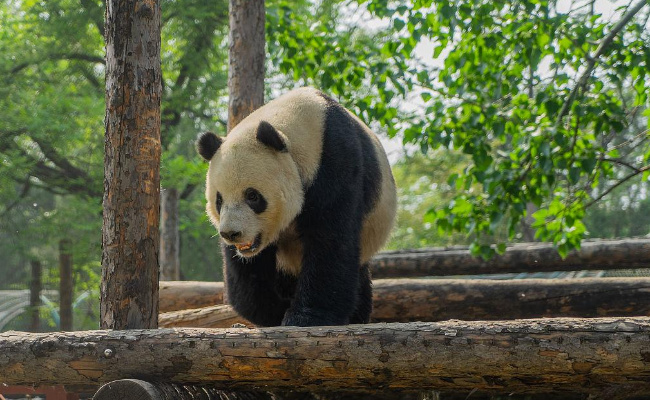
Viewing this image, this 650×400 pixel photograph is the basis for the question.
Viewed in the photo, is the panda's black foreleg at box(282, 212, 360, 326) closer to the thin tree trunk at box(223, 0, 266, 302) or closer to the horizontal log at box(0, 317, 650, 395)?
the horizontal log at box(0, 317, 650, 395)

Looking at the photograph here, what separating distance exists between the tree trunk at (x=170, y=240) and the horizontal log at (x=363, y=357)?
8.75m

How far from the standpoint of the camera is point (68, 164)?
14555 mm

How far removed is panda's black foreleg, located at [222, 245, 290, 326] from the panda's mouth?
357 millimetres

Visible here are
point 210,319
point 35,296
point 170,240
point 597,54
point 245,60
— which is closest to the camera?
point 210,319

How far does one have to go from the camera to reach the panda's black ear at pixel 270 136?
13.5 feet

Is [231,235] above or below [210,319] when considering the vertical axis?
above

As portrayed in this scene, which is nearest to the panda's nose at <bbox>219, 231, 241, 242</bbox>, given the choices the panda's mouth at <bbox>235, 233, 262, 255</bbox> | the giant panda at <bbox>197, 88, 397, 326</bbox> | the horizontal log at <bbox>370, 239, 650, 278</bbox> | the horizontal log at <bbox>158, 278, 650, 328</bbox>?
the giant panda at <bbox>197, 88, 397, 326</bbox>

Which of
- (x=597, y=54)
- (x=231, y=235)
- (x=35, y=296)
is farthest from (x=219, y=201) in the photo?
(x=35, y=296)

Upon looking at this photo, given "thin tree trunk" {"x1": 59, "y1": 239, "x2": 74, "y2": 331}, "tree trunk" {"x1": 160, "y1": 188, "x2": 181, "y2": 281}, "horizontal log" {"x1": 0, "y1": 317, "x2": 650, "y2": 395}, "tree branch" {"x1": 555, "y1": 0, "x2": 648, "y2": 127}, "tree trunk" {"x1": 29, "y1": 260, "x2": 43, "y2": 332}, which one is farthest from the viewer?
"tree trunk" {"x1": 160, "y1": 188, "x2": 181, "y2": 281}

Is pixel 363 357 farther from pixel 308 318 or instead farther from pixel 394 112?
pixel 394 112

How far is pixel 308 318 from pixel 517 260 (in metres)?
4.30

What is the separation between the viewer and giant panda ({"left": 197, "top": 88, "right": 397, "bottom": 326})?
4.20 meters

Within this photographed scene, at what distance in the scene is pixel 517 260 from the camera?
791 centimetres

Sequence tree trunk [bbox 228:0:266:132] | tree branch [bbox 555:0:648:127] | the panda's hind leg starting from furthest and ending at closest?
tree trunk [bbox 228:0:266:132], tree branch [bbox 555:0:648:127], the panda's hind leg
